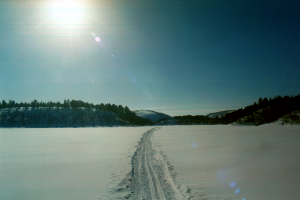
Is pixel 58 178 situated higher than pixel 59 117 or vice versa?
pixel 59 117

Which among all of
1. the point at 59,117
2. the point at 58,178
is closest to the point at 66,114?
the point at 59,117

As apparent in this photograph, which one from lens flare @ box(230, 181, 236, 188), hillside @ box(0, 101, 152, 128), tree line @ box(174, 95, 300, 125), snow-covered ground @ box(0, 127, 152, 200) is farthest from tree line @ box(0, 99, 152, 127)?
lens flare @ box(230, 181, 236, 188)

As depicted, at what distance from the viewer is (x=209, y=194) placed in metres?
7.86

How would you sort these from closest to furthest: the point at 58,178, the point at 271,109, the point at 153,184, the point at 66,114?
the point at 153,184 → the point at 58,178 → the point at 271,109 → the point at 66,114

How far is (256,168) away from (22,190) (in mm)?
13538

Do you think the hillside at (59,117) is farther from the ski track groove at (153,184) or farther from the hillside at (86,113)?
the ski track groove at (153,184)

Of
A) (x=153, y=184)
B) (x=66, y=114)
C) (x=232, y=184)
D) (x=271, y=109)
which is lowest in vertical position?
(x=232, y=184)

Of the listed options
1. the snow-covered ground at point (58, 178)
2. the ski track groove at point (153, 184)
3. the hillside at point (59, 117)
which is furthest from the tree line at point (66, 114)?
the ski track groove at point (153, 184)

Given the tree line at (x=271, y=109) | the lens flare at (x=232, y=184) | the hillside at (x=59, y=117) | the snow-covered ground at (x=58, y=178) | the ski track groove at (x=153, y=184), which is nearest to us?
the ski track groove at (x=153, y=184)

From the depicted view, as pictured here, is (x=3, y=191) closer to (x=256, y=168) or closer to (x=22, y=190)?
(x=22, y=190)

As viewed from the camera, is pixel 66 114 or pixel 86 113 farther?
pixel 86 113

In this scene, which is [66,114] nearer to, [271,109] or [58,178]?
[271,109]

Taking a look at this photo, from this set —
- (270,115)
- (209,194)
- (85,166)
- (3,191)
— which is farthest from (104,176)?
(270,115)

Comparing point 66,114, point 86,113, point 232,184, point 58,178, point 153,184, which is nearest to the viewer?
point 153,184
